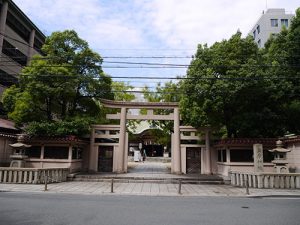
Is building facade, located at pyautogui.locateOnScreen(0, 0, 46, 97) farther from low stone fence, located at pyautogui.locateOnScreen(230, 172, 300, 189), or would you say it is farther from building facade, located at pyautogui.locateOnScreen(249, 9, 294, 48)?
building facade, located at pyautogui.locateOnScreen(249, 9, 294, 48)

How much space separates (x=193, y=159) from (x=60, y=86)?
1248 cm

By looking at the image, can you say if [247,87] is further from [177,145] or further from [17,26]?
[17,26]

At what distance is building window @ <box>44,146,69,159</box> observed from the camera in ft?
66.2

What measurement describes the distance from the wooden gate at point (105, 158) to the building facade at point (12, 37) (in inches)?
555

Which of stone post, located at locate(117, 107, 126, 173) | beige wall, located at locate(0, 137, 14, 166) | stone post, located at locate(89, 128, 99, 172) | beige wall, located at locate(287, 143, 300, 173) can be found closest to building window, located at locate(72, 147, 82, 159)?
stone post, located at locate(89, 128, 99, 172)

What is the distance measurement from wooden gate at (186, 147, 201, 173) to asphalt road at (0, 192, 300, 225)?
1262cm

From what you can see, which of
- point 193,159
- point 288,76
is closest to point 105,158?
point 193,159

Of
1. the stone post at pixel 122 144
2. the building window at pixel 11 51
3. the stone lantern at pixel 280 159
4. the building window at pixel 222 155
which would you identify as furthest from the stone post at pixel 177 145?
the building window at pixel 11 51

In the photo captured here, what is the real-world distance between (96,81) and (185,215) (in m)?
16.3

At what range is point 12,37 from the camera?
31141mm

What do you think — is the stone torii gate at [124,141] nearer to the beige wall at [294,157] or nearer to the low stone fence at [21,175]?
the beige wall at [294,157]

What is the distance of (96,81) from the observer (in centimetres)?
2216

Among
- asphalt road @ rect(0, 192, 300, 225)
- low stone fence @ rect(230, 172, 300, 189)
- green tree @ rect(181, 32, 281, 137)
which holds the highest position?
green tree @ rect(181, 32, 281, 137)

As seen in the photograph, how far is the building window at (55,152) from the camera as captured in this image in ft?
66.2
